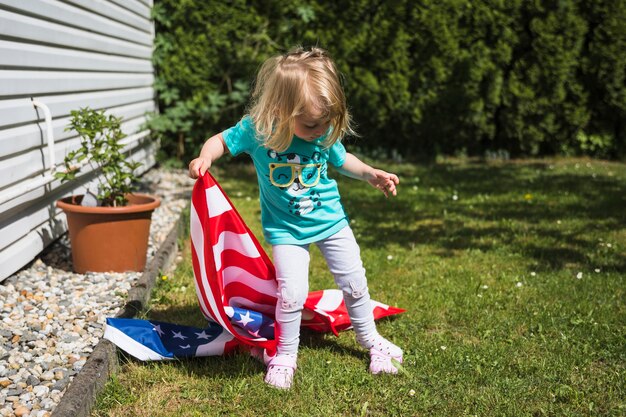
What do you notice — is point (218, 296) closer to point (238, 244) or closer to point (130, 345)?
point (238, 244)

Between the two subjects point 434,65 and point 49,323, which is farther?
point 434,65

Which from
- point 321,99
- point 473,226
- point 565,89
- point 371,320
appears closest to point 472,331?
point 371,320

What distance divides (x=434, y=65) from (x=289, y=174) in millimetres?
6626

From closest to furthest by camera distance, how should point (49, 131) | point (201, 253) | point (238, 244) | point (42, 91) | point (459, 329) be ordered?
point (201, 253) < point (238, 244) < point (459, 329) < point (49, 131) < point (42, 91)

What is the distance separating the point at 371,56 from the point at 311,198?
6491 mm

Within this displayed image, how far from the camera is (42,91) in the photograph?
452 cm

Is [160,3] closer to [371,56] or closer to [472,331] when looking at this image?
[371,56]

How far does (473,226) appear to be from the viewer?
5.68 meters

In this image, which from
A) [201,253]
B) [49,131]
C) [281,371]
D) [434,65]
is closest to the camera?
[281,371]

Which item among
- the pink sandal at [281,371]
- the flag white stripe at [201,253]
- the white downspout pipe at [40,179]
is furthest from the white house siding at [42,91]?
the pink sandal at [281,371]

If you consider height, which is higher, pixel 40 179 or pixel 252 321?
pixel 40 179

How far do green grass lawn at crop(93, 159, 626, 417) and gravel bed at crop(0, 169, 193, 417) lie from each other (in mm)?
229

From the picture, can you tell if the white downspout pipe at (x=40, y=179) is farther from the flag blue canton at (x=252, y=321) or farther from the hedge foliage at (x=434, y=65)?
the hedge foliage at (x=434, y=65)

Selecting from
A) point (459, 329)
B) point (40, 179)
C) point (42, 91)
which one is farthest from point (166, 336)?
point (42, 91)
